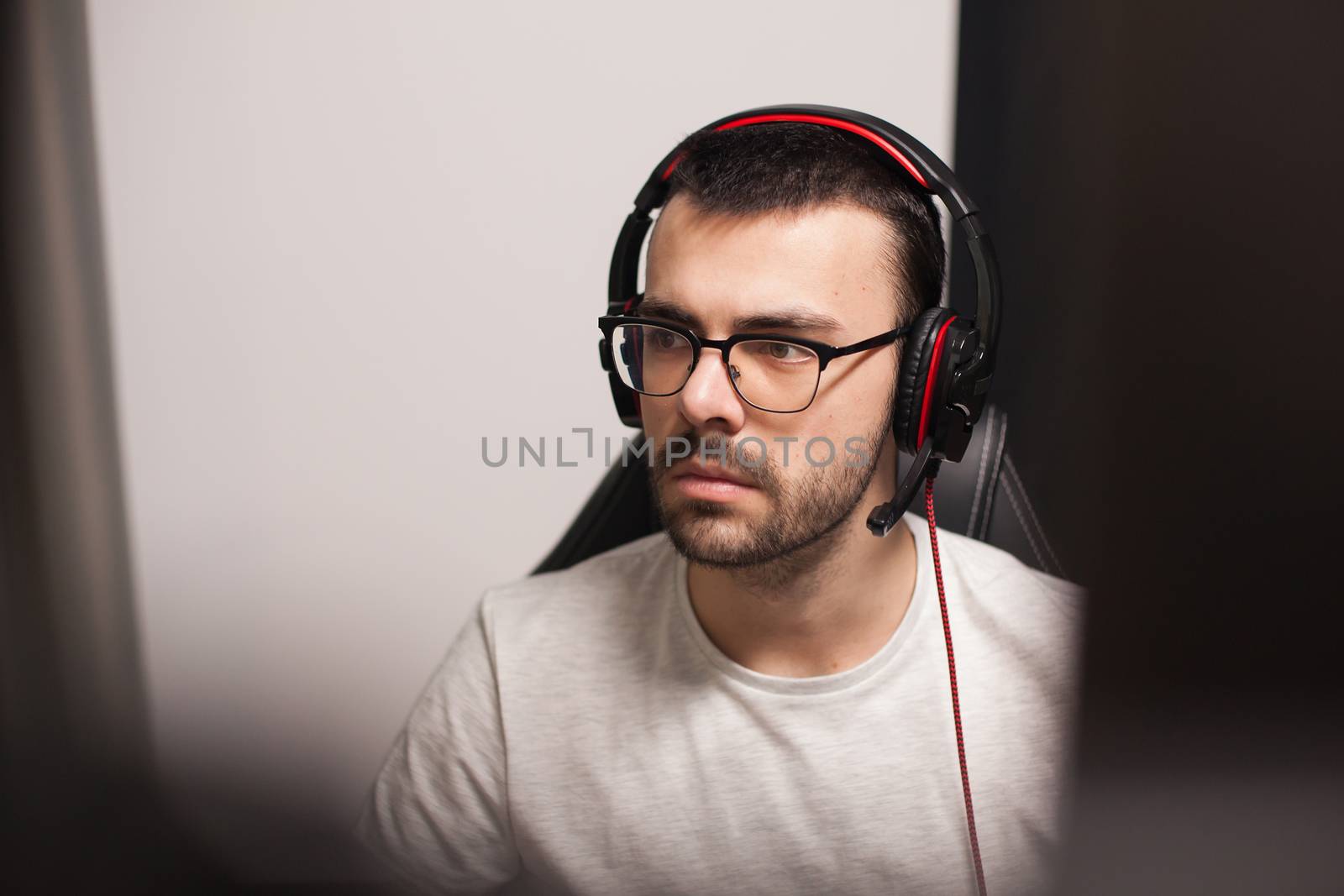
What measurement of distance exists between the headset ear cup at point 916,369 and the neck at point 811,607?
0.53ft

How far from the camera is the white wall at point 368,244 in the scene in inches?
35.9

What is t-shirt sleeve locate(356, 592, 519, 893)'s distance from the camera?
0.94 m

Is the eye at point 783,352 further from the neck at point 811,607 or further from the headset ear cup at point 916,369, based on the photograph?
the neck at point 811,607

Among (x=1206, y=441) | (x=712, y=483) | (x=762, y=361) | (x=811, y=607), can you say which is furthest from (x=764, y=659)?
(x=1206, y=441)

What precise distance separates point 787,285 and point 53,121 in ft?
1.84

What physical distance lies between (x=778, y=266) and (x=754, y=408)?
136 mm

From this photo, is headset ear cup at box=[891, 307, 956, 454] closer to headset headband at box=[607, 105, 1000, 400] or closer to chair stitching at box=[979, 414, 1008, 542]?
headset headband at box=[607, 105, 1000, 400]

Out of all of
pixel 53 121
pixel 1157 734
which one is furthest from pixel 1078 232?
pixel 53 121

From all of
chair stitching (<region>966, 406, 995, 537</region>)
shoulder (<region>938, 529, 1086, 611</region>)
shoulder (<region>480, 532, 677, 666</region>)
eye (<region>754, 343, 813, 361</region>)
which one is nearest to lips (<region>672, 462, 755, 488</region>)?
eye (<region>754, 343, 813, 361</region>)

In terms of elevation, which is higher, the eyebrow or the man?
the eyebrow

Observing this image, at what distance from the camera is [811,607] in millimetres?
912

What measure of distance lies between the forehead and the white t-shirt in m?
0.34

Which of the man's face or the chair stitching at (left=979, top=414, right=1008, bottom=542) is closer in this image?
the man's face

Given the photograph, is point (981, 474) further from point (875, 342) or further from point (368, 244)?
point (368, 244)
